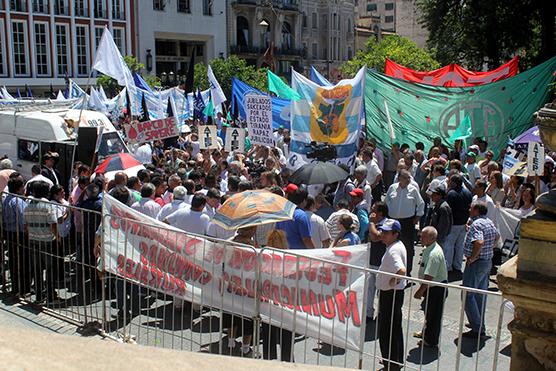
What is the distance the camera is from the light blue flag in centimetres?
1120

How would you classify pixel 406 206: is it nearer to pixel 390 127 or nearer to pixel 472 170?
pixel 472 170

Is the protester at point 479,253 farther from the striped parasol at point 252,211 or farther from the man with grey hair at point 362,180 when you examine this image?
the man with grey hair at point 362,180

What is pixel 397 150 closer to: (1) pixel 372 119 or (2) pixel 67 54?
(1) pixel 372 119

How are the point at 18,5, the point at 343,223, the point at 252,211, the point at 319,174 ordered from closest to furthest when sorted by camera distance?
1. the point at 252,211
2. the point at 343,223
3. the point at 319,174
4. the point at 18,5

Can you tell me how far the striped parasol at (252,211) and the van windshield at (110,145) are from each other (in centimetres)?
901

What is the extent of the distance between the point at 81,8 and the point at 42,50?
483cm

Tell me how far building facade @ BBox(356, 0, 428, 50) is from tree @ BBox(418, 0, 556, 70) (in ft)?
158

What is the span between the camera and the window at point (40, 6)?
1901 inches

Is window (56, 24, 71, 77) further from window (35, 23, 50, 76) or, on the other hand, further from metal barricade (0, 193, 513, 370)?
metal barricade (0, 193, 513, 370)

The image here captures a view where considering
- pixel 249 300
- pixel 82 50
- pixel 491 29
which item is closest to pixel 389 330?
pixel 249 300

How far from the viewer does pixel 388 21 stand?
100375 mm

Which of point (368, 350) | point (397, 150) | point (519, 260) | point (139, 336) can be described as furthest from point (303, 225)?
point (397, 150)

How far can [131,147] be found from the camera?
51.1 feet

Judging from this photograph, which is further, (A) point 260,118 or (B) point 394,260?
(A) point 260,118
